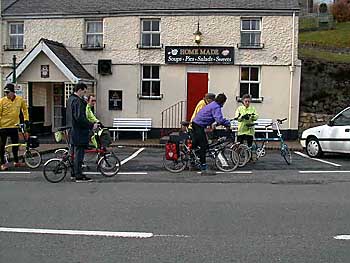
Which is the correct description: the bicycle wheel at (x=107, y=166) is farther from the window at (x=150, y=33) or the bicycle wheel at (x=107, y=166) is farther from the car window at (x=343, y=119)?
the window at (x=150, y=33)

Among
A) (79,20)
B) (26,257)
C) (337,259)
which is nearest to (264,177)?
(337,259)

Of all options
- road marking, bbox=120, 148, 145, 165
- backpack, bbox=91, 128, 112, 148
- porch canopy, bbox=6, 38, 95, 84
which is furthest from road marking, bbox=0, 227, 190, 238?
porch canopy, bbox=6, 38, 95, 84

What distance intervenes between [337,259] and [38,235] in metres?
3.55

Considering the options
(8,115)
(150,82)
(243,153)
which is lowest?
(243,153)

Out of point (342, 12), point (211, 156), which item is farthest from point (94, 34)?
point (342, 12)

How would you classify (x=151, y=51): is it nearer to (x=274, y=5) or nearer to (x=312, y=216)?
(x=274, y=5)

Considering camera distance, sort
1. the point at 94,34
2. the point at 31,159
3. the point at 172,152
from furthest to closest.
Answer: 1. the point at 94,34
2. the point at 31,159
3. the point at 172,152

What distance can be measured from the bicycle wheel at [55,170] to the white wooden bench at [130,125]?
35.1 feet

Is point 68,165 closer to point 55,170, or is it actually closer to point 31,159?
point 55,170

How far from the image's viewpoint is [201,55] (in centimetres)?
2122

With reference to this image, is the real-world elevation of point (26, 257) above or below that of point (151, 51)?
below

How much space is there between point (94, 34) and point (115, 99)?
9.80 feet

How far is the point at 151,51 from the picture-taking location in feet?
71.2

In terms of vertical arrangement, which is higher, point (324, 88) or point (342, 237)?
point (324, 88)
